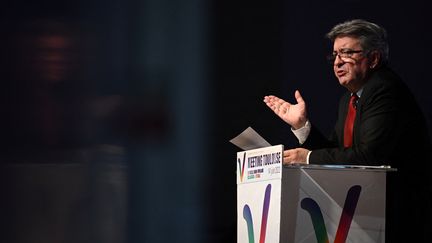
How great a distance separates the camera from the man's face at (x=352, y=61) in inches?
140

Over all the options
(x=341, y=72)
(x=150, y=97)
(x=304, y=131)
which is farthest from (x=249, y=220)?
(x=150, y=97)

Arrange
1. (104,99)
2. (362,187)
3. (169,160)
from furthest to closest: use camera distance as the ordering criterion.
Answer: (169,160) → (104,99) → (362,187)

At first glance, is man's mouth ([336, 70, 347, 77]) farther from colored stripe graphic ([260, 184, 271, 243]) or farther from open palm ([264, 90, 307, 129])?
colored stripe graphic ([260, 184, 271, 243])

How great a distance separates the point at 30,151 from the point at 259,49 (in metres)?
1.77

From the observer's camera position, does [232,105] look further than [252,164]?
Yes

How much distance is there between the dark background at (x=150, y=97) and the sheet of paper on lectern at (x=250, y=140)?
843 mm

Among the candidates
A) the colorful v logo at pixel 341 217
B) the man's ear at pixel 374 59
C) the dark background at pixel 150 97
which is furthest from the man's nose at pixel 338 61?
the dark background at pixel 150 97

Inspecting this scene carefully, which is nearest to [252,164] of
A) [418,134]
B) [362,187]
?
[362,187]

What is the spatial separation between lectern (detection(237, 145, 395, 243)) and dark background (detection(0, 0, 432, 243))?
97cm

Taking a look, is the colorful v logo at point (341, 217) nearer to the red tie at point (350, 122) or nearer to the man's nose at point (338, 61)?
the red tie at point (350, 122)

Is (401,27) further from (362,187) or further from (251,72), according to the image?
(362,187)

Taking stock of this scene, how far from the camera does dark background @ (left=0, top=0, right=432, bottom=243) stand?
136 inches

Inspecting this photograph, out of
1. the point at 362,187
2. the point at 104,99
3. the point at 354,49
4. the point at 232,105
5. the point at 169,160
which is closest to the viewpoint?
the point at 362,187

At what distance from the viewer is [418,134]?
3.39 m
